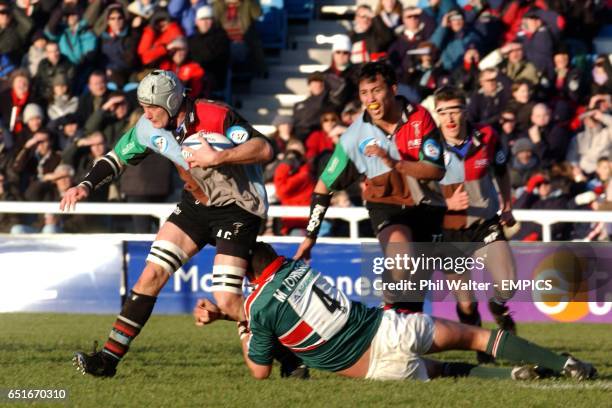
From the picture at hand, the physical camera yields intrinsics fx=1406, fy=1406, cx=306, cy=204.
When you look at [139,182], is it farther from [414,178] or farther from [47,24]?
[414,178]

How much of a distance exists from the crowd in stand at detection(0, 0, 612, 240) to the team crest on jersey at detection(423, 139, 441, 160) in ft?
17.7

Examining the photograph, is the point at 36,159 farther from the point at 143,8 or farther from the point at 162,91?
the point at 162,91

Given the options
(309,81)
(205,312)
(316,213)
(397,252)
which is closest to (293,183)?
(309,81)

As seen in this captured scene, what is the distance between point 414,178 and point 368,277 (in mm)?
4156

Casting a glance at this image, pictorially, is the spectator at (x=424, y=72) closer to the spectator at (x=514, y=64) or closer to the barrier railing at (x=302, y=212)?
the spectator at (x=514, y=64)

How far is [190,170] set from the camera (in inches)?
403

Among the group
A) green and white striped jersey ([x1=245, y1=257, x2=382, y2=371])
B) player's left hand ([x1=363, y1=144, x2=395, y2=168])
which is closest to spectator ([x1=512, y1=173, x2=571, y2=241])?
Result: player's left hand ([x1=363, y1=144, x2=395, y2=168])

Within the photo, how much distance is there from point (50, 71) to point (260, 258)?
1066 cm

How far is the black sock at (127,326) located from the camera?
32.7 feet

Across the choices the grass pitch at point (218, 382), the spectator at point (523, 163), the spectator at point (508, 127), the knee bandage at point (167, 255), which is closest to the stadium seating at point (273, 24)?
the spectator at point (508, 127)

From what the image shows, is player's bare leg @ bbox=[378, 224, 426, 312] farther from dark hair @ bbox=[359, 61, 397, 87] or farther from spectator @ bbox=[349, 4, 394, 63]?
spectator @ bbox=[349, 4, 394, 63]

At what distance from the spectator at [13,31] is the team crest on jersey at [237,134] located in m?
11.1

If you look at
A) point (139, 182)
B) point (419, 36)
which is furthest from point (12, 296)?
point (419, 36)

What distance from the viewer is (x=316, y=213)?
10.9 metres
